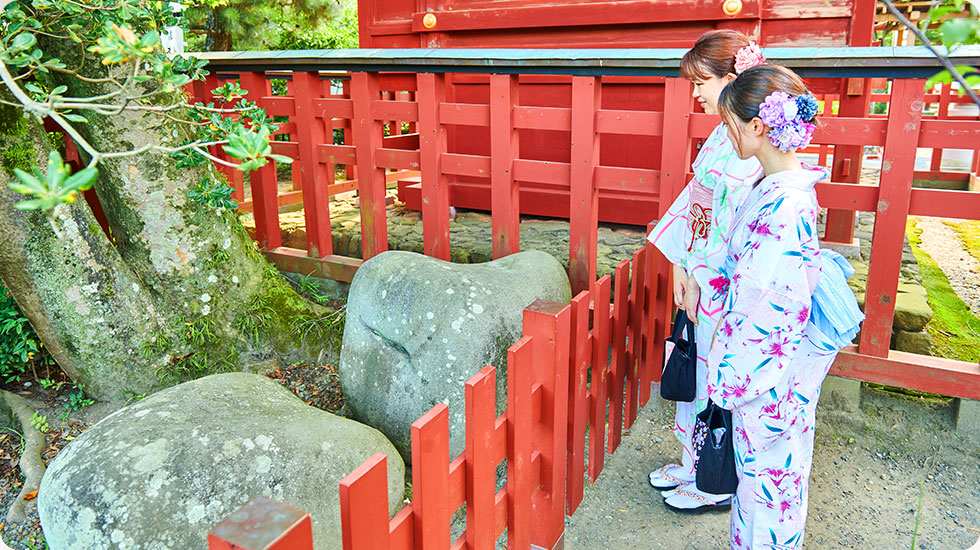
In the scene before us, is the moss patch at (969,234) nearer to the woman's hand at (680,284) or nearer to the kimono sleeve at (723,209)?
the woman's hand at (680,284)

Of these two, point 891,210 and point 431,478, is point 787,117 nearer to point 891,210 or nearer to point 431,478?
point 891,210

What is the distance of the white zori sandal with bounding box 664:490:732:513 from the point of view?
9.18 feet

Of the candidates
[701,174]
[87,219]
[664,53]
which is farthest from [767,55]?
[87,219]

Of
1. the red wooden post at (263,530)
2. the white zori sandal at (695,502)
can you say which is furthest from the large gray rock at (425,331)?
the red wooden post at (263,530)

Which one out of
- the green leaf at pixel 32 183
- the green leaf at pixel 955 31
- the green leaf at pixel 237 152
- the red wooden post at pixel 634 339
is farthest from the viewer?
the red wooden post at pixel 634 339

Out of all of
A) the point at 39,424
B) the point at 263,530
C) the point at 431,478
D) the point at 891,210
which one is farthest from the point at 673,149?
the point at 39,424

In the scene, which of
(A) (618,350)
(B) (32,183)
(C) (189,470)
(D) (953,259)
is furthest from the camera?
(D) (953,259)

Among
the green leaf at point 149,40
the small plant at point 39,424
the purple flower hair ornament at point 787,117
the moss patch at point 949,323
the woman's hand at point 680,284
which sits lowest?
the small plant at point 39,424

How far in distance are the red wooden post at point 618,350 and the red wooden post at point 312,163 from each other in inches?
79.2

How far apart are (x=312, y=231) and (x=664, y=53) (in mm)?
2289

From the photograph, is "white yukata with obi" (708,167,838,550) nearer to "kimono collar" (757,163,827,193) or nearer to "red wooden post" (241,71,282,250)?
"kimono collar" (757,163,827,193)

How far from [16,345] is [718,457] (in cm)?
346

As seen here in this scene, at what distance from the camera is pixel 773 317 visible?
2080mm

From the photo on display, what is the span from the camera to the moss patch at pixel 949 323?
380cm
